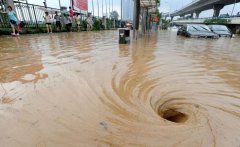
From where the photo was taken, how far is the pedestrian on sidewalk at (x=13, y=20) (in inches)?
327

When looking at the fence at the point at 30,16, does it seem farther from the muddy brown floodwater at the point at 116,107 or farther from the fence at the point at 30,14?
the muddy brown floodwater at the point at 116,107

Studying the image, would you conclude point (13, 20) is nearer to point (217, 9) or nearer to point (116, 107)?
point (116, 107)

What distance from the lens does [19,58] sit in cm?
407

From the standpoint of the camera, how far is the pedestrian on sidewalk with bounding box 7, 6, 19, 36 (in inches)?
327

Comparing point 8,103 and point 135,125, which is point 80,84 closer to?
point 8,103

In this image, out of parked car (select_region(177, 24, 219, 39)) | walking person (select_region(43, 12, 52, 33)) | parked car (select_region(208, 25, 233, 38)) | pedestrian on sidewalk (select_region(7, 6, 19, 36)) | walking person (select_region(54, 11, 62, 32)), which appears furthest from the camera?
parked car (select_region(208, 25, 233, 38))

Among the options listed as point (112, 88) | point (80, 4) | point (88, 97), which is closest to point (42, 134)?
point (88, 97)

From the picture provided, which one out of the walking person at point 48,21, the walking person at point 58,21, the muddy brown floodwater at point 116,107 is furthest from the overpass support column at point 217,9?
the muddy brown floodwater at point 116,107

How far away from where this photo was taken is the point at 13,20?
27.7ft

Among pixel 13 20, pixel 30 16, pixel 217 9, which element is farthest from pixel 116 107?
pixel 217 9

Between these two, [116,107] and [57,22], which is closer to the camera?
[116,107]

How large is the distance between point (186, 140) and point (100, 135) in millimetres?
758

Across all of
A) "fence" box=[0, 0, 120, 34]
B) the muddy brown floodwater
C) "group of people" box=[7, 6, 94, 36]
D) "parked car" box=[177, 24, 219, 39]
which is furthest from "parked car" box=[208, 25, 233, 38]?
"fence" box=[0, 0, 120, 34]

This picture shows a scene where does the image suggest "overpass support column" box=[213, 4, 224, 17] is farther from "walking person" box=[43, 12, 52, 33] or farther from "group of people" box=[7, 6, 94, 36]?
"walking person" box=[43, 12, 52, 33]
